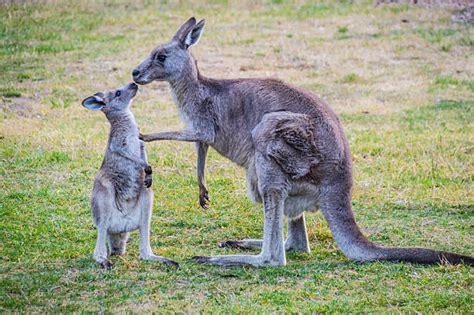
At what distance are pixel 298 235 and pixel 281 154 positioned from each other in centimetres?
83

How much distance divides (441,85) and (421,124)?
6.97 feet

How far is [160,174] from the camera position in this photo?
8477mm

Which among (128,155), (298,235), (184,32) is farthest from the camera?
(184,32)

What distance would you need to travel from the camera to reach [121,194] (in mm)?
Answer: 5941

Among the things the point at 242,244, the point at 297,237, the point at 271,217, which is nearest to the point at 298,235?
the point at 297,237

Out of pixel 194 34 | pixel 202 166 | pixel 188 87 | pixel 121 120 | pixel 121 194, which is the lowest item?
pixel 121 194

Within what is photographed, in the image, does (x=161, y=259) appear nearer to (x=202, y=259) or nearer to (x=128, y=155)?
(x=202, y=259)

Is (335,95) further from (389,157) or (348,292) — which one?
(348,292)

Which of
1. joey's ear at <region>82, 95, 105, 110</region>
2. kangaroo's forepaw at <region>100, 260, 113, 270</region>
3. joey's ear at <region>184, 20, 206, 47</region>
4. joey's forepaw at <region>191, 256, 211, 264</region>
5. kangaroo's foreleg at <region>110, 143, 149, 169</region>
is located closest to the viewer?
kangaroo's forepaw at <region>100, 260, 113, 270</region>

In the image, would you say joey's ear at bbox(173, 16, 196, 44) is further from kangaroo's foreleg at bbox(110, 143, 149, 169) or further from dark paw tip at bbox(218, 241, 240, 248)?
dark paw tip at bbox(218, 241, 240, 248)

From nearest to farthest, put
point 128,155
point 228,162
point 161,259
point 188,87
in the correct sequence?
point 161,259
point 128,155
point 188,87
point 228,162

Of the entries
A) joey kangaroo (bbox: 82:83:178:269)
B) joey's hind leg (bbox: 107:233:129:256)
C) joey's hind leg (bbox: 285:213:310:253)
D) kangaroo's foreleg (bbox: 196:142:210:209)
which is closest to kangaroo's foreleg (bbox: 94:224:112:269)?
joey kangaroo (bbox: 82:83:178:269)

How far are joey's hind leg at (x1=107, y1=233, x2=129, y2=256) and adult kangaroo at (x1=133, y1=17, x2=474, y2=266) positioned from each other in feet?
1.95

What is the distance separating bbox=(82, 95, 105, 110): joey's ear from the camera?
622cm
